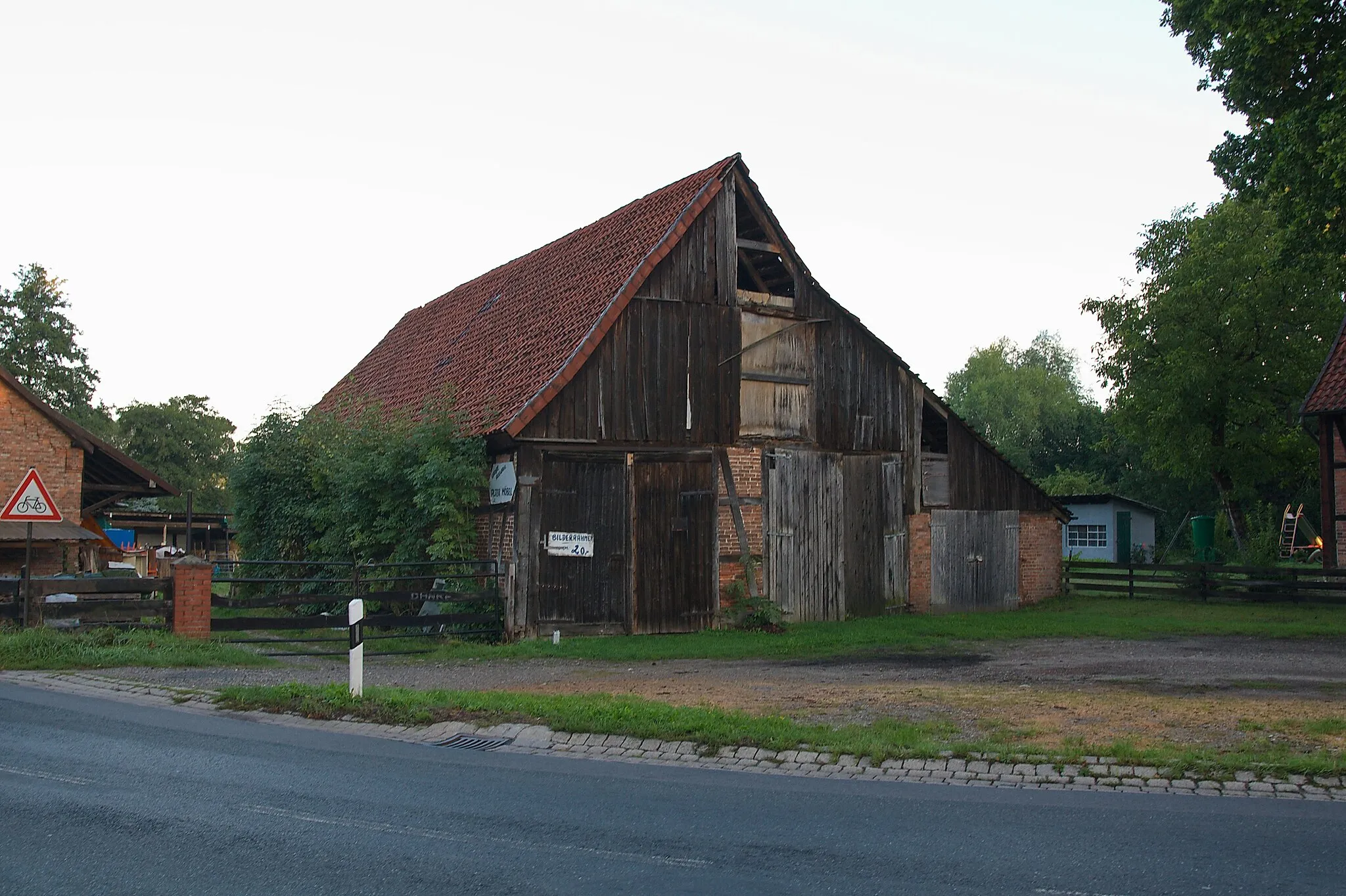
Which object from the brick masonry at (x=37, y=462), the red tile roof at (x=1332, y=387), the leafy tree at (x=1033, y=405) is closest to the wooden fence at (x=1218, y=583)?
the red tile roof at (x=1332, y=387)

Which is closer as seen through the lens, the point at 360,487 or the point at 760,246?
the point at 360,487

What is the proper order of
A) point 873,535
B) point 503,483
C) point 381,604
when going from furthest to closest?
point 873,535
point 381,604
point 503,483

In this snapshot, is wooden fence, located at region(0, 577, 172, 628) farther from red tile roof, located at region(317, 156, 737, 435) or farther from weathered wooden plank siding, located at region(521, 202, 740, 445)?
weathered wooden plank siding, located at region(521, 202, 740, 445)

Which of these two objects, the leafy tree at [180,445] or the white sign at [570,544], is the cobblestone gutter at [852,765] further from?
the leafy tree at [180,445]

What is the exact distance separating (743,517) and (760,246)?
507 cm

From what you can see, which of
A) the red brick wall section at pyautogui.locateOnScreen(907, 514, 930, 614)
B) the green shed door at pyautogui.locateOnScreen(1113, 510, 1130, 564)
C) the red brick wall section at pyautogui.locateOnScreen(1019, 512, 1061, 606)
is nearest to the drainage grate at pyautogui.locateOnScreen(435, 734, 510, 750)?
the red brick wall section at pyautogui.locateOnScreen(907, 514, 930, 614)

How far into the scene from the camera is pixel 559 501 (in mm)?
19594

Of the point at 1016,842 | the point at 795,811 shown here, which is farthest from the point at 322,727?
the point at 1016,842

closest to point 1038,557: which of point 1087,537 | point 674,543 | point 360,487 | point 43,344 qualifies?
point 674,543

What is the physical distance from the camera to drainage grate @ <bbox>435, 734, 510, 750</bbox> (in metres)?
9.97

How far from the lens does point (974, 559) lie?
84.4ft

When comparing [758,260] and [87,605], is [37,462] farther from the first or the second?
[758,260]

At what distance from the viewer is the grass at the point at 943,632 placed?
17891mm

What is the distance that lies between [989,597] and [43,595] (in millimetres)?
18549
